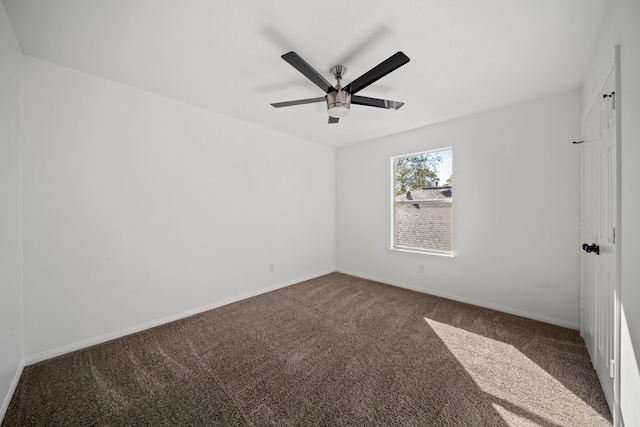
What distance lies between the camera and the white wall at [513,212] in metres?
2.63

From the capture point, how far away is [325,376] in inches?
74.2

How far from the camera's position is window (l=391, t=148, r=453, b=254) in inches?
140

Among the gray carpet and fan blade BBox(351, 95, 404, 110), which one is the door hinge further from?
fan blade BBox(351, 95, 404, 110)

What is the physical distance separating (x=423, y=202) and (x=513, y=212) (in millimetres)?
1137

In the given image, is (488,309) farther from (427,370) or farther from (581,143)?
(581,143)

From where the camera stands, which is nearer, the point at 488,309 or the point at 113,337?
the point at 113,337

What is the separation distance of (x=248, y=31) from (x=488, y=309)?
3.87m

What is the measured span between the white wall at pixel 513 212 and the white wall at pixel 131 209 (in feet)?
8.14

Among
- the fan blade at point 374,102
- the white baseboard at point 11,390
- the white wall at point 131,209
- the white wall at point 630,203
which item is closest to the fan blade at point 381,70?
the fan blade at point 374,102

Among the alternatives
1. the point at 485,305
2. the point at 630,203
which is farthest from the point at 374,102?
the point at 485,305

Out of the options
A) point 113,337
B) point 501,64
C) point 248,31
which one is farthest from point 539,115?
point 113,337

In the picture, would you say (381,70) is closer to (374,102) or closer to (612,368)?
(374,102)

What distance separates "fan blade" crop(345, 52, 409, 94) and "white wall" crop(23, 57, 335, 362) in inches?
80.5

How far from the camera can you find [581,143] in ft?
7.93
